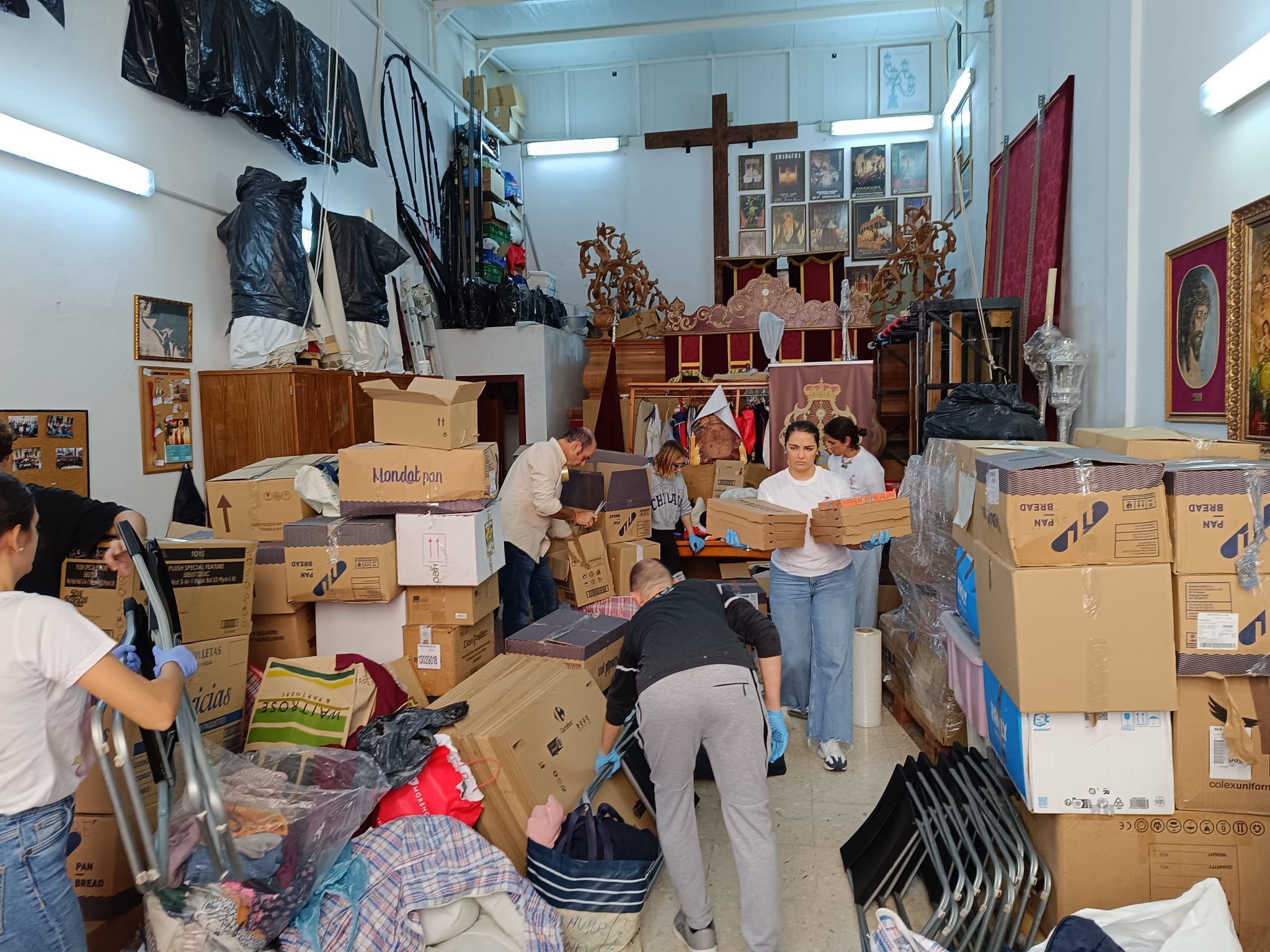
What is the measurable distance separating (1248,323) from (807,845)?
241 cm

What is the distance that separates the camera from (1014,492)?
2.16 meters

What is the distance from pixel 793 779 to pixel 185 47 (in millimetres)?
4930

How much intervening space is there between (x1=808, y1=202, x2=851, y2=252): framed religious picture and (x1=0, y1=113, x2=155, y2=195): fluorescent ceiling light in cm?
718

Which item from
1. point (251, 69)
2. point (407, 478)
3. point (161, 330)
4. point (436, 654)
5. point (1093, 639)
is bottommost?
point (436, 654)

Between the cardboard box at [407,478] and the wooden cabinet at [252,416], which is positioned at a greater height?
the wooden cabinet at [252,416]

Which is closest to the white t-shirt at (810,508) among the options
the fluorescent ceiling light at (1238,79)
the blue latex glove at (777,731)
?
the blue latex glove at (777,731)

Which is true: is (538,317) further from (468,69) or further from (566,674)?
(566,674)

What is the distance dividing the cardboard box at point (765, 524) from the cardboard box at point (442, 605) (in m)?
1.16

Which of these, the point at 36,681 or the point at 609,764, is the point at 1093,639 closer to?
the point at 609,764

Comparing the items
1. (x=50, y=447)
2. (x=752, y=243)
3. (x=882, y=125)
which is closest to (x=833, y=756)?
(x=50, y=447)

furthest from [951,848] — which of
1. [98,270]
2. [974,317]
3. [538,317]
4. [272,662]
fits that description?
[538,317]

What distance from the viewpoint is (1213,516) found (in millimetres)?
2043

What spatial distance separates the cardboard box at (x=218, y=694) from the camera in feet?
8.48

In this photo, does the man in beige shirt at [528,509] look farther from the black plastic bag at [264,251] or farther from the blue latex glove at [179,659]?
the blue latex glove at [179,659]
